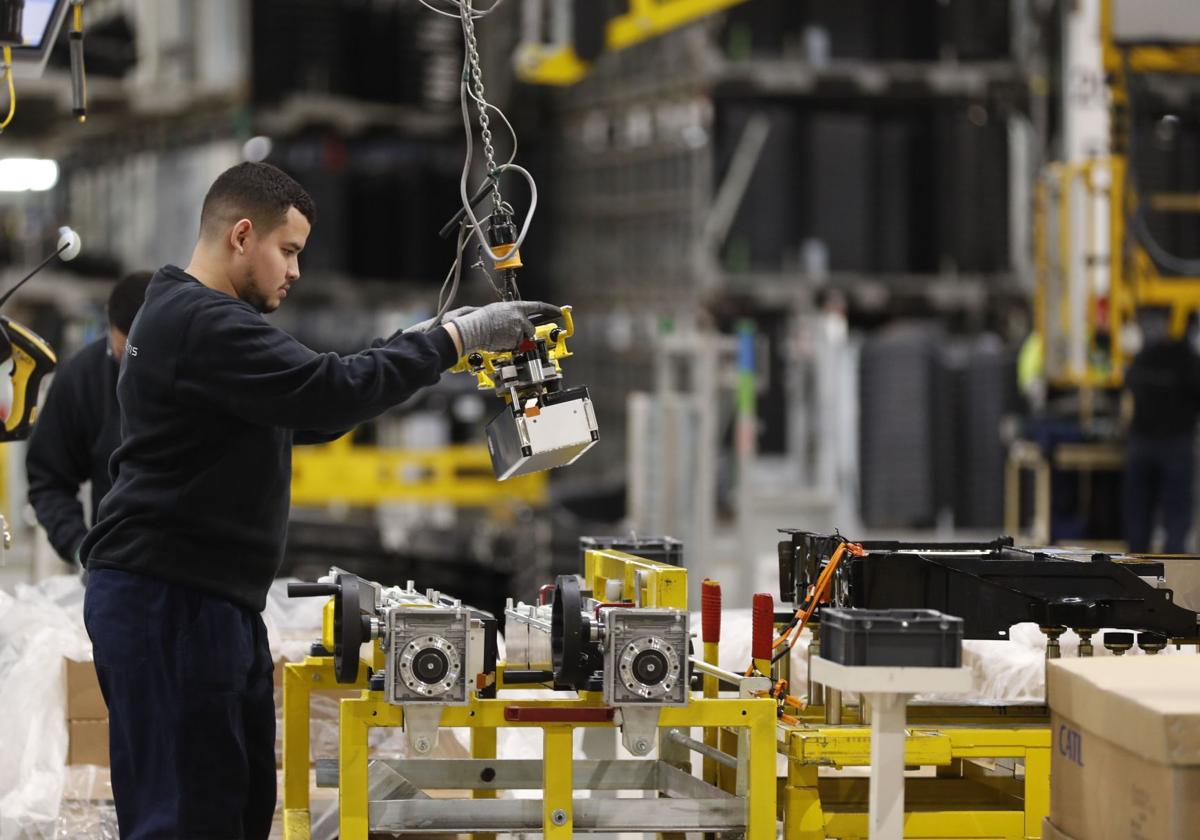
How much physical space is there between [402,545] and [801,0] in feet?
14.5

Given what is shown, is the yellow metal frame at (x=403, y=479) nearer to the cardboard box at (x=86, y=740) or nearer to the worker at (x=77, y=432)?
the worker at (x=77, y=432)

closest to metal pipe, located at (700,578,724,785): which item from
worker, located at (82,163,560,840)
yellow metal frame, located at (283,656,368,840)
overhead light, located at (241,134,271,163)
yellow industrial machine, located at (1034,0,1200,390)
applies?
worker, located at (82,163,560,840)

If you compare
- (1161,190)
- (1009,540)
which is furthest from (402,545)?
(1009,540)

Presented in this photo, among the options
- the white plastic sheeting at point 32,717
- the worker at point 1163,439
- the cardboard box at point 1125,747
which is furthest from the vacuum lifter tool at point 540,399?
the worker at point 1163,439

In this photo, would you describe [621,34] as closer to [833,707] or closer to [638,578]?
[638,578]

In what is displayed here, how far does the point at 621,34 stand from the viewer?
1087 centimetres

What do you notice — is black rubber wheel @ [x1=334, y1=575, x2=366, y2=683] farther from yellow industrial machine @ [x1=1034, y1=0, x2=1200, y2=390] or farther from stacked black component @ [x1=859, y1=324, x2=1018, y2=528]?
stacked black component @ [x1=859, y1=324, x2=1018, y2=528]

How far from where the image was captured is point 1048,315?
1053cm

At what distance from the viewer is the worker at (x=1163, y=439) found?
9703mm

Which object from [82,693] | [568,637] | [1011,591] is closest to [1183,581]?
[1011,591]

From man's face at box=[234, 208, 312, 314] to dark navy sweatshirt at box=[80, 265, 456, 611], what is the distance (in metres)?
0.10

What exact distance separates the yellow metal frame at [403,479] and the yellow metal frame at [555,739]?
250 inches

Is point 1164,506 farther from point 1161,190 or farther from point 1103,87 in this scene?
point 1103,87

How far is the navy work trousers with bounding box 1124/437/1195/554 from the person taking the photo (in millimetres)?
9711
